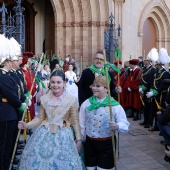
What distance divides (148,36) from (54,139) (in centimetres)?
2043

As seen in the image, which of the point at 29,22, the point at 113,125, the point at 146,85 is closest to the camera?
the point at 113,125

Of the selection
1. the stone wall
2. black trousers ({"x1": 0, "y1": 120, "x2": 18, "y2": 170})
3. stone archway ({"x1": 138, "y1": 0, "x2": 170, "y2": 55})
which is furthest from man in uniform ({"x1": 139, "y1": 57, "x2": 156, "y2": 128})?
stone archway ({"x1": 138, "y1": 0, "x2": 170, "y2": 55})

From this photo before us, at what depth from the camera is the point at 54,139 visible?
144 inches

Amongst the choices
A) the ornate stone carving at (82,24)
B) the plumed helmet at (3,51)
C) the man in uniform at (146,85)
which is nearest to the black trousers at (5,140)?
the plumed helmet at (3,51)

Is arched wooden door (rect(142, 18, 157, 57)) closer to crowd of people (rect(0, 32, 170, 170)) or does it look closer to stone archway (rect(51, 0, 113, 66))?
stone archway (rect(51, 0, 113, 66))

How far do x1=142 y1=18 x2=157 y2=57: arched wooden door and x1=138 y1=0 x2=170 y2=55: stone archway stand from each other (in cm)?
26

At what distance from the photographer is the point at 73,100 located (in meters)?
3.86

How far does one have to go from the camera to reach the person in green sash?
386 centimetres

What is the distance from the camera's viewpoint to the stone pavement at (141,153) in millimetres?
5316

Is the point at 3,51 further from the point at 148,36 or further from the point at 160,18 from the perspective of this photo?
the point at 160,18

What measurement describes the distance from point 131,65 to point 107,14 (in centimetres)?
721

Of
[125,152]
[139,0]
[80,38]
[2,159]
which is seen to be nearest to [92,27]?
[80,38]

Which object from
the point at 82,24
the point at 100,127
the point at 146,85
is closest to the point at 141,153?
the point at 100,127

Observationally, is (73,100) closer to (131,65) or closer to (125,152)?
(125,152)
